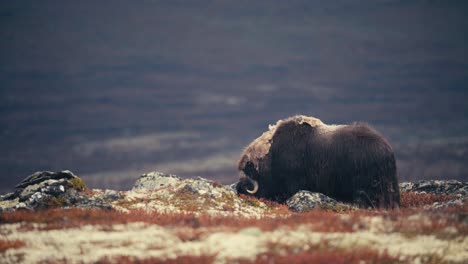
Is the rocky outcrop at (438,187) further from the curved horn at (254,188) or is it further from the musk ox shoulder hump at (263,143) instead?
the curved horn at (254,188)

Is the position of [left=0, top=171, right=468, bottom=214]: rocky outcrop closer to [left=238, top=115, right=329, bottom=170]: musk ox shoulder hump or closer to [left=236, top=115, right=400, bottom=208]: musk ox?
[left=236, top=115, right=400, bottom=208]: musk ox

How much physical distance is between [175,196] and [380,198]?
8.49 metres

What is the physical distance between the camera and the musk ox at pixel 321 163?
79.9 ft

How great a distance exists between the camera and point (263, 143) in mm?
27828

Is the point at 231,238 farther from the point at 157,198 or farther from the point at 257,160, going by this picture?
the point at 257,160

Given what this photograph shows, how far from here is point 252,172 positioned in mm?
27922

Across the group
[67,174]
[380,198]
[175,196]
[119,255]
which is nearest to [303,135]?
[380,198]

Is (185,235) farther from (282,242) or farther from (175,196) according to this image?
(175,196)

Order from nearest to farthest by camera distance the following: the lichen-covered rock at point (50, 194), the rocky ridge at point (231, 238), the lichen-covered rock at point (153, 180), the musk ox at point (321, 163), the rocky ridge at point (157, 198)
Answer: the rocky ridge at point (231, 238), the lichen-covered rock at point (50, 194), the rocky ridge at point (157, 198), the musk ox at point (321, 163), the lichen-covered rock at point (153, 180)

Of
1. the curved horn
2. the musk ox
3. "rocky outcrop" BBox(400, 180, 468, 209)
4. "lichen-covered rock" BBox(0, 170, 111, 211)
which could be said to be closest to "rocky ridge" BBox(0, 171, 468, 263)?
"lichen-covered rock" BBox(0, 170, 111, 211)

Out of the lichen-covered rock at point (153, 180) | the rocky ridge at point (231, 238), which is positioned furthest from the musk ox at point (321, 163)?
the rocky ridge at point (231, 238)

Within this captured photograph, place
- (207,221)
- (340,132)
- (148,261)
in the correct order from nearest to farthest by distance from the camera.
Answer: (148,261) → (207,221) → (340,132)

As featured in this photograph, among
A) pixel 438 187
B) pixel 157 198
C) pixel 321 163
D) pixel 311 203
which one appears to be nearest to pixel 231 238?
pixel 311 203

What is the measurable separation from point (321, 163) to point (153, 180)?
870 cm
